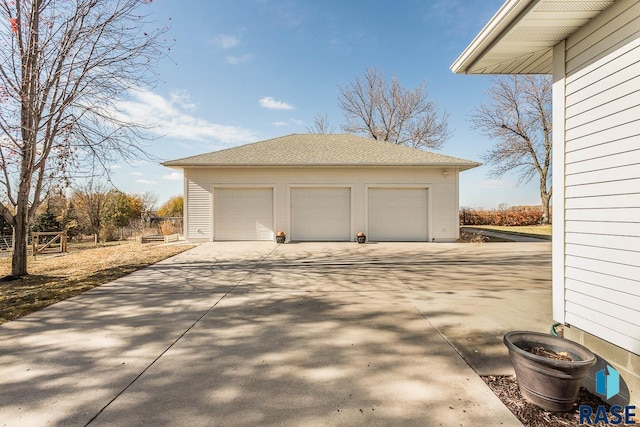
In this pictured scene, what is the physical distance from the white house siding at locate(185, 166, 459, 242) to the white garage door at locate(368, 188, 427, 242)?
0.96 ft

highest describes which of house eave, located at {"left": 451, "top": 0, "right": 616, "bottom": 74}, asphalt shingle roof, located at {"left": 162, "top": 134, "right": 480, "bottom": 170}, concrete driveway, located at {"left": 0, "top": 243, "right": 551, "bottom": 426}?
asphalt shingle roof, located at {"left": 162, "top": 134, "right": 480, "bottom": 170}

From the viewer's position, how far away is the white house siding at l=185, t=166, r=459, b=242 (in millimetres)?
11344

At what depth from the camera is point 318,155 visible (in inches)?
471

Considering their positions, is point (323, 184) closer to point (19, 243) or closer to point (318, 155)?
point (318, 155)

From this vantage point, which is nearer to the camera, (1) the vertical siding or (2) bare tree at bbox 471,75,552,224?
(1) the vertical siding

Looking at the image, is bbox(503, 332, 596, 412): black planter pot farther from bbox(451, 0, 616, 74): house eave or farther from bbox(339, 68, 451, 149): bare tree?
bbox(339, 68, 451, 149): bare tree

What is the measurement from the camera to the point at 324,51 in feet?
45.6

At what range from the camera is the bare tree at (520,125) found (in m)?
21.2

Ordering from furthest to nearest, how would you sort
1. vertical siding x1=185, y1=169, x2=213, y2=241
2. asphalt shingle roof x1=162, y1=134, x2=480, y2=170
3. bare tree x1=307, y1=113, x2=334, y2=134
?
1. bare tree x1=307, y1=113, x2=334, y2=134
2. vertical siding x1=185, y1=169, x2=213, y2=241
3. asphalt shingle roof x1=162, y1=134, x2=480, y2=170

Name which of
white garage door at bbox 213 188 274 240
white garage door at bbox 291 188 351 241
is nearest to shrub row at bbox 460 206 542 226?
white garage door at bbox 291 188 351 241

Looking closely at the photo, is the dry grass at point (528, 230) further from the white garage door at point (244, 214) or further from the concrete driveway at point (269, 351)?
the white garage door at point (244, 214)

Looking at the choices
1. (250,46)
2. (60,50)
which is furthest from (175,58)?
(250,46)

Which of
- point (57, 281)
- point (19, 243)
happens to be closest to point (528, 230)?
point (57, 281)

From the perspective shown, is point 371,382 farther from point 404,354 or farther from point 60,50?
point 60,50
